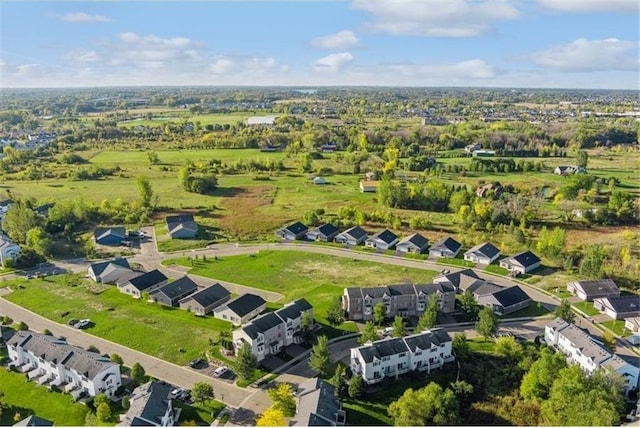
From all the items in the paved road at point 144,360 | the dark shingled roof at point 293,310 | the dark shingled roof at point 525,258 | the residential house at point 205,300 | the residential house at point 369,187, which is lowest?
the paved road at point 144,360

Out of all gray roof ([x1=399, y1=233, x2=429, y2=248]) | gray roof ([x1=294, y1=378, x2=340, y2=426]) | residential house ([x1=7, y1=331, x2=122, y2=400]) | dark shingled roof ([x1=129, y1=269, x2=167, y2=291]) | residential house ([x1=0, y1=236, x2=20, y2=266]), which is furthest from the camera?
gray roof ([x1=399, y1=233, x2=429, y2=248])

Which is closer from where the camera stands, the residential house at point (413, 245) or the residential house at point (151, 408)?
the residential house at point (151, 408)

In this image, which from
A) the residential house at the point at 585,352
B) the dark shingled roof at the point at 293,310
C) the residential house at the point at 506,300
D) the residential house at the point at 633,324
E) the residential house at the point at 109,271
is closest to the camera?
the residential house at the point at 585,352

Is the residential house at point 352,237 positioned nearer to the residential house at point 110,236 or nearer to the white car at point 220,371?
the residential house at point 110,236

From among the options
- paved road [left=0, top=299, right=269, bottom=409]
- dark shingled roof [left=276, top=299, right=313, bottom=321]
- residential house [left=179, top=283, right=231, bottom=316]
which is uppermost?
dark shingled roof [left=276, top=299, right=313, bottom=321]

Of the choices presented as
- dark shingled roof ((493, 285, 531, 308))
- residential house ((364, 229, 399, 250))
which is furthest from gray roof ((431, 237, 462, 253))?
dark shingled roof ((493, 285, 531, 308))

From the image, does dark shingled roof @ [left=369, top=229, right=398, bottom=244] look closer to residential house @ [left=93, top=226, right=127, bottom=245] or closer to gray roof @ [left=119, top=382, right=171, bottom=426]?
residential house @ [left=93, top=226, right=127, bottom=245]

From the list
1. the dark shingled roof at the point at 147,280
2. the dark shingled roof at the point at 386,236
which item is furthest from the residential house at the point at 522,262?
the dark shingled roof at the point at 147,280
